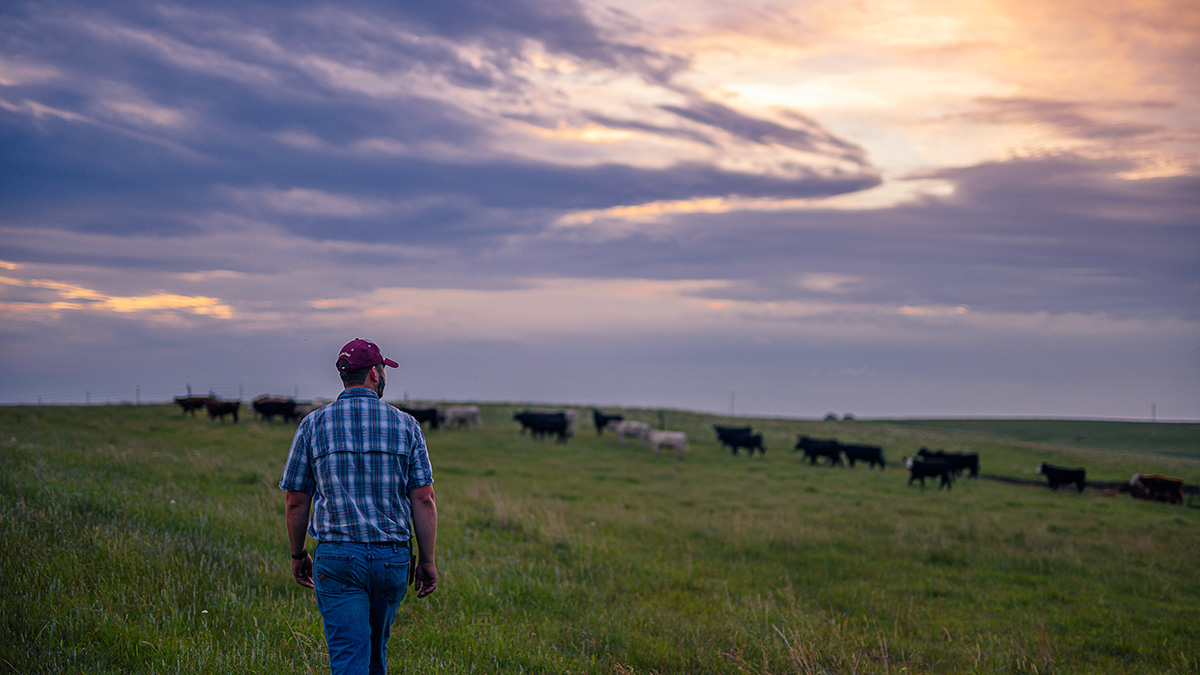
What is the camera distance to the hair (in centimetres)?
429

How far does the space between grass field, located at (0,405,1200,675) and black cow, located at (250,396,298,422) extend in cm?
1595

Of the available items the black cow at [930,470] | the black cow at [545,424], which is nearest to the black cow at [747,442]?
the black cow at [545,424]

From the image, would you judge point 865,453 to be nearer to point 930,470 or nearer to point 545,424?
point 930,470

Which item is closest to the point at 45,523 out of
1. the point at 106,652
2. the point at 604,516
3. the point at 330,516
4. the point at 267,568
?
the point at 267,568

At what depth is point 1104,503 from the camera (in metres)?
26.0

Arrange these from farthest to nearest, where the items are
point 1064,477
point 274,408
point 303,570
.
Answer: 1. point 274,408
2. point 1064,477
3. point 303,570

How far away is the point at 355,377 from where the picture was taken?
4.30m

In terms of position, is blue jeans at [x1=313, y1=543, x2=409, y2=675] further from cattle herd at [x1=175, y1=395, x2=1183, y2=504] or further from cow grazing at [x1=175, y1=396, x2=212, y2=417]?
cow grazing at [x1=175, y1=396, x2=212, y2=417]

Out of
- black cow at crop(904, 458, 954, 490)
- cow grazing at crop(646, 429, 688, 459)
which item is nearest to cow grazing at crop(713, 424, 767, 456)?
cow grazing at crop(646, 429, 688, 459)

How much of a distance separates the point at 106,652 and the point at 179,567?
2.05 meters

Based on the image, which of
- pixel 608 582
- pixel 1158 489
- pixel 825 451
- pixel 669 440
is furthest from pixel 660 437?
pixel 608 582

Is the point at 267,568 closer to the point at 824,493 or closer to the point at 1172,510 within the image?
the point at 824,493

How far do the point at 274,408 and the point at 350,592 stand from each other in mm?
38738

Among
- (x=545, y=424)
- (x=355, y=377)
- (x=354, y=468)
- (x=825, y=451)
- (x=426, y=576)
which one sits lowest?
(x=825, y=451)
